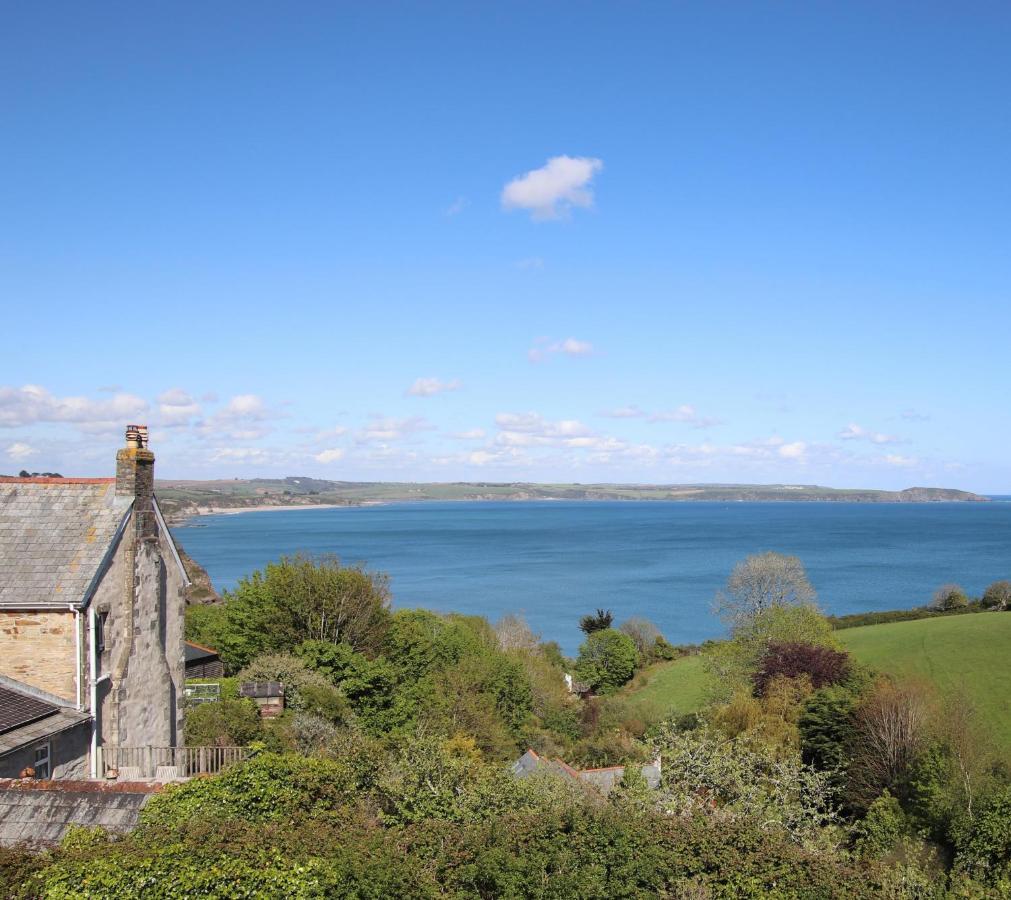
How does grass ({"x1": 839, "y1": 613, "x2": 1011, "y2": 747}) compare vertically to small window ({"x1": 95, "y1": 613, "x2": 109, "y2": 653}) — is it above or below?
below

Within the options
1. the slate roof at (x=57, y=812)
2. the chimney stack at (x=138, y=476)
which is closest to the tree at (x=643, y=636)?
the chimney stack at (x=138, y=476)

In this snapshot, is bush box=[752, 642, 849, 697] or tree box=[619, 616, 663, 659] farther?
tree box=[619, 616, 663, 659]

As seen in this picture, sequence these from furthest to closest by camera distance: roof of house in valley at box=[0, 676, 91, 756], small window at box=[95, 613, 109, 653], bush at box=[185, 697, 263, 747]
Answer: bush at box=[185, 697, 263, 747], small window at box=[95, 613, 109, 653], roof of house in valley at box=[0, 676, 91, 756]

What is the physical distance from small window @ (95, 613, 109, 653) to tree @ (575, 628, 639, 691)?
4946 cm

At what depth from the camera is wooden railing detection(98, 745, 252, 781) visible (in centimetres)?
1691

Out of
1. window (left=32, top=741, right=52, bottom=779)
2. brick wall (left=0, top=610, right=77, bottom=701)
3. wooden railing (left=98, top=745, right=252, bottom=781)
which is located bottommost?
wooden railing (left=98, top=745, right=252, bottom=781)

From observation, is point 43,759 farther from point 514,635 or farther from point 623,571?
point 623,571

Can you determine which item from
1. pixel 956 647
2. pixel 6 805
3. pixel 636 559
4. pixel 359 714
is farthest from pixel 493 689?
pixel 636 559

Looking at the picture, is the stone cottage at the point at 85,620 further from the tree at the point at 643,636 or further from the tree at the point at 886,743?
the tree at the point at 643,636

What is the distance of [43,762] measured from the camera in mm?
15617

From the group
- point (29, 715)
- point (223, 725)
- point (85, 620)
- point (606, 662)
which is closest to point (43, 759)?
point (29, 715)

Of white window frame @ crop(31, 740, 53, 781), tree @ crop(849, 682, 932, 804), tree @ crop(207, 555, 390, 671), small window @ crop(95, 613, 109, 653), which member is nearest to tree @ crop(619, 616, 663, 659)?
tree @ crop(207, 555, 390, 671)

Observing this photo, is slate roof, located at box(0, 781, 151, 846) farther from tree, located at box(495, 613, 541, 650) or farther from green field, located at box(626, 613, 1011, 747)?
tree, located at box(495, 613, 541, 650)

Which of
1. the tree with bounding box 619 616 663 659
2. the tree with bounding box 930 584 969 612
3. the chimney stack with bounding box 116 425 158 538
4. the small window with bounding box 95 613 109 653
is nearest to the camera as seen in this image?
the small window with bounding box 95 613 109 653
